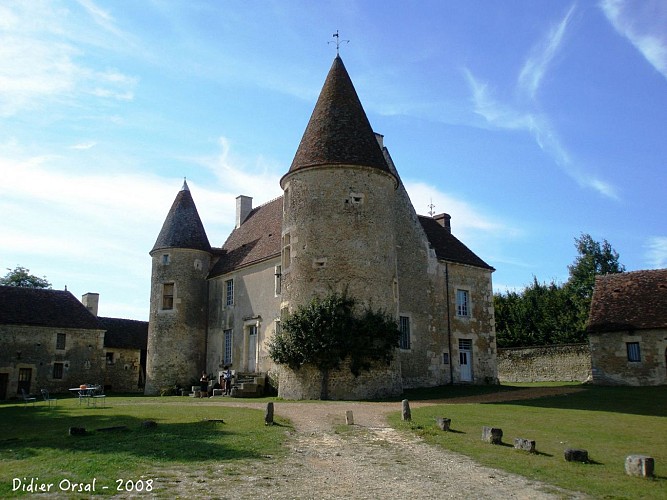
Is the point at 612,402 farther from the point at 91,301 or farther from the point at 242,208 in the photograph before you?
the point at 91,301

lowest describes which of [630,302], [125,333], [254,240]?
[125,333]

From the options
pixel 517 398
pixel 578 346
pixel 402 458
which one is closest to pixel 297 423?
pixel 402 458

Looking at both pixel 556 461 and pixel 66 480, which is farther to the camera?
pixel 556 461

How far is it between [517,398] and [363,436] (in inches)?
370

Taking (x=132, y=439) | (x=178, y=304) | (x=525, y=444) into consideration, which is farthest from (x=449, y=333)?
(x=132, y=439)

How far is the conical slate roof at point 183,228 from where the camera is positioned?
31250 millimetres

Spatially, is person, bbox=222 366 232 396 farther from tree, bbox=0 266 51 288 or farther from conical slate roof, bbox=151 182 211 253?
tree, bbox=0 266 51 288

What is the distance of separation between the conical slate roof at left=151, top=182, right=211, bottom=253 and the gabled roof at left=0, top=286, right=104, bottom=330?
7506 mm

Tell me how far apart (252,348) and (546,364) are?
650 inches

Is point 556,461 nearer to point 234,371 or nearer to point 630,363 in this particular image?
point 630,363

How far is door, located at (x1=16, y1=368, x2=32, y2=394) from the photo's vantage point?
106ft

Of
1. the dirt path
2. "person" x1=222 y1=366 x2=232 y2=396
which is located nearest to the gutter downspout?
"person" x1=222 y1=366 x2=232 y2=396

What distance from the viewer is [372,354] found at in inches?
832

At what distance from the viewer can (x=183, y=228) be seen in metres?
31.7
